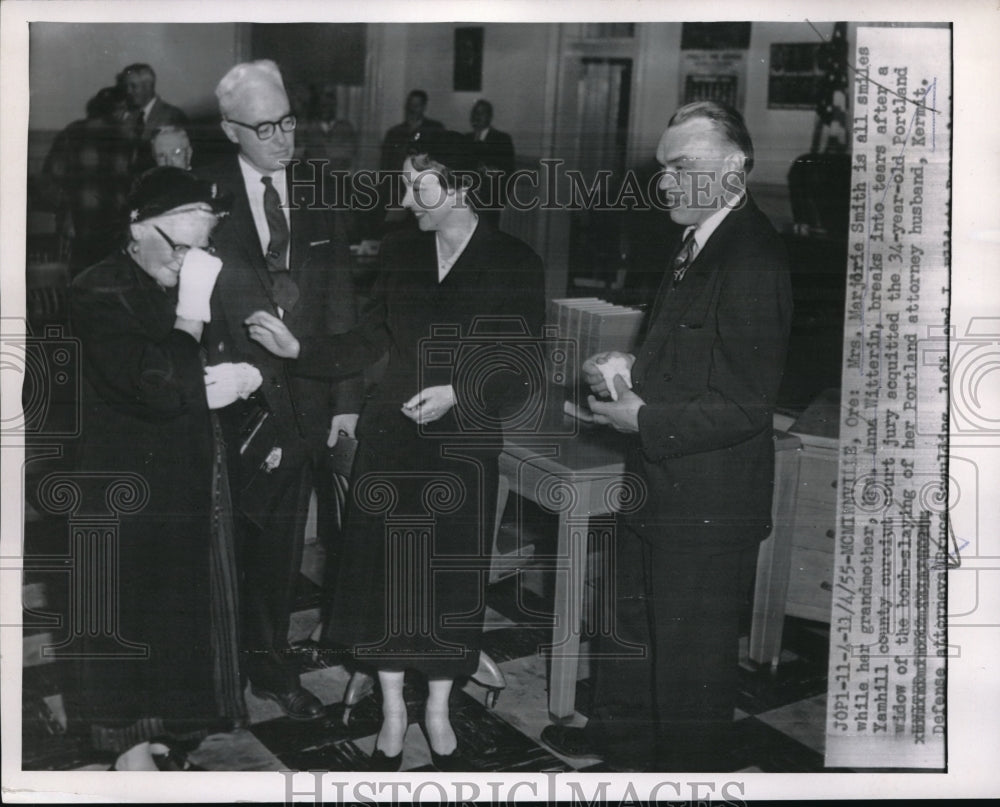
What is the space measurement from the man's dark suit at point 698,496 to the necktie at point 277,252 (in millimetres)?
640

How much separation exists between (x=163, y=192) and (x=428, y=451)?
652mm

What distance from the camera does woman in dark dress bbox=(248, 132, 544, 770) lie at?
72.4 inches

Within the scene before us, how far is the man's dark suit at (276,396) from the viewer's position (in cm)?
183

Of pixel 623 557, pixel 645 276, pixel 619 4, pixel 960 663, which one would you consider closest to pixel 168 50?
pixel 619 4

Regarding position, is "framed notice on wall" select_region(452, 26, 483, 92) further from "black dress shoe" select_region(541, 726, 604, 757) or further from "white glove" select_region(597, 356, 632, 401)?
"black dress shoe" select_region(541, 726, 604, 757)

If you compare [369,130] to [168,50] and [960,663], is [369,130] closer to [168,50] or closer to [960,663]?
[168,50]

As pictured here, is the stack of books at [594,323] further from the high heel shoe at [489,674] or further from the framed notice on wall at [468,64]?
the high heel shoe at [489,674]

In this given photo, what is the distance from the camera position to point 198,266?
183cm

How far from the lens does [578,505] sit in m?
1.87

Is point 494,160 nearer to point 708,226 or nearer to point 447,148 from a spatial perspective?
point 447,148

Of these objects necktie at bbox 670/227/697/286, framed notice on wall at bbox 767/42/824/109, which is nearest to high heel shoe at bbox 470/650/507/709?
necktie at bbox 670/227/697/286

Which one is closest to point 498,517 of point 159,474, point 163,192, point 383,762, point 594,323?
point 594,323

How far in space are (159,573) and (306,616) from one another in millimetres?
277

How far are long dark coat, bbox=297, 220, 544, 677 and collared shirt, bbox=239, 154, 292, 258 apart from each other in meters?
0.20
